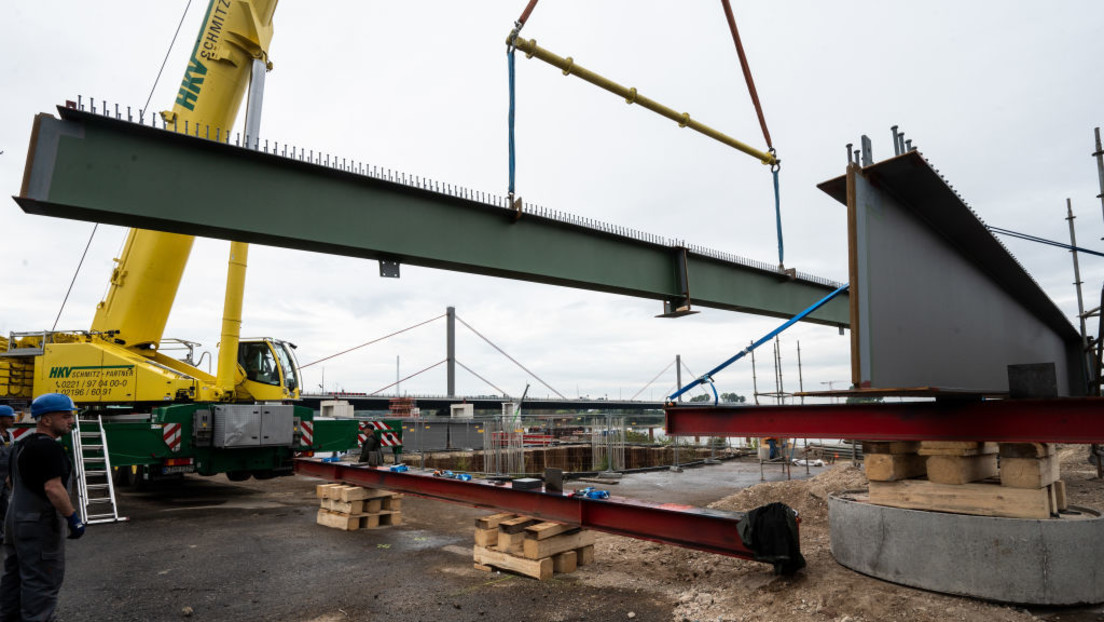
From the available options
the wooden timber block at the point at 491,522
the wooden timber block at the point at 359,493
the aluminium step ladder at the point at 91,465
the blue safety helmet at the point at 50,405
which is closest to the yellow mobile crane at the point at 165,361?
the aluminium step ladder at the point at 91,465

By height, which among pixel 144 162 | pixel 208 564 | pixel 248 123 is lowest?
pixel 208 564

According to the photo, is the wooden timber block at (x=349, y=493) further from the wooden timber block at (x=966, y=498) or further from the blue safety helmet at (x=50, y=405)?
the wooden timber block at (x=966, y=498)

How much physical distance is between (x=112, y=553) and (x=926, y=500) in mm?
9237

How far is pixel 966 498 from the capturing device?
5230mm

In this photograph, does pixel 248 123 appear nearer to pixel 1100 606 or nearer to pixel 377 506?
pixel 377 506

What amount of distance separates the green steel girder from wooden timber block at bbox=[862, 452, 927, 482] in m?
3.81

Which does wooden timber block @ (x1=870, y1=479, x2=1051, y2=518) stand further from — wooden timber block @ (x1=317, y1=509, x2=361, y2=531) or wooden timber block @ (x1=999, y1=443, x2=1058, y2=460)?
wooden timber block @ (x1=317, y1=509, x2=361, y2=531)

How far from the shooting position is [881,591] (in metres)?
5.07

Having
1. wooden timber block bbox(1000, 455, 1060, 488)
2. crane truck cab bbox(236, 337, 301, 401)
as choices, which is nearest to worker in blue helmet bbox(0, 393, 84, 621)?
wooden timber block bbox(1000, 455, 1060, 488)

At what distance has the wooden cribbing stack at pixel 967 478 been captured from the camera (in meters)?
5.07

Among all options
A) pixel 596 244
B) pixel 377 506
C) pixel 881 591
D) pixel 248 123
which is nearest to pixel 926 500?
pixel 881 591

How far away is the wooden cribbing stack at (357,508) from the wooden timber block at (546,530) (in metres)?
3.57

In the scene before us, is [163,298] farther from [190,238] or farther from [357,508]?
[357,508]

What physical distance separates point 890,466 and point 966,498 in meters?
0.65
